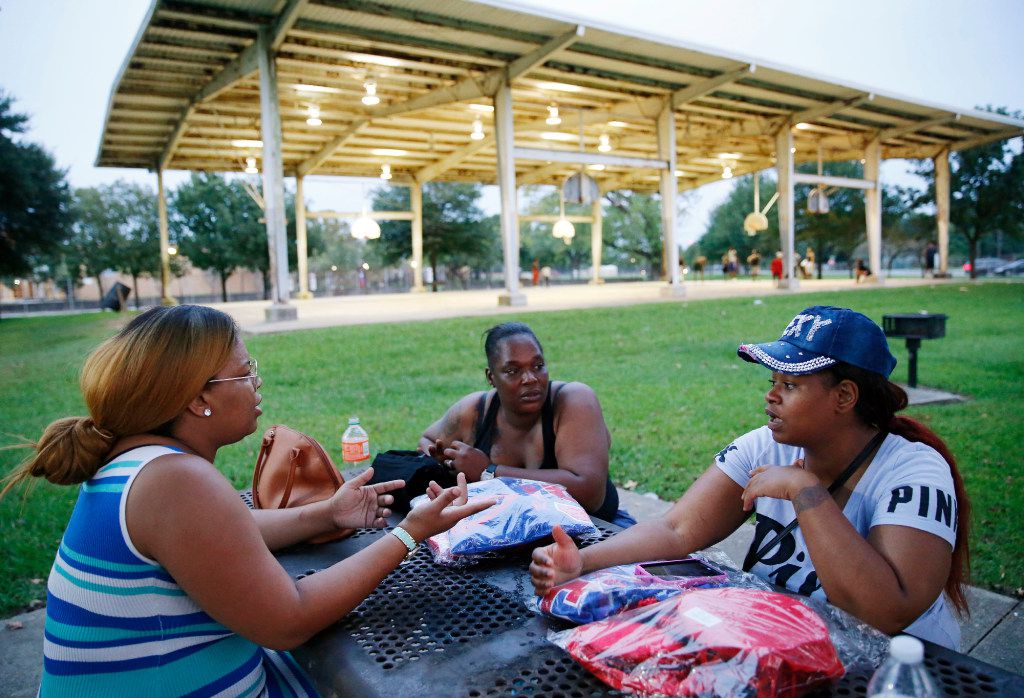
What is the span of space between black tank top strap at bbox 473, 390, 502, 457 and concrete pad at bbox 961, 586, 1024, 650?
7.31 ft

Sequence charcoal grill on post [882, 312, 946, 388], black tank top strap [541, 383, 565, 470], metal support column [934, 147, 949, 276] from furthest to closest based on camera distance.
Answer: metal support column [934, 147, 949, 276] → charcoal grill on post [882, 312, 946, 388] → black tank top strap [541, 383, 565, 470]

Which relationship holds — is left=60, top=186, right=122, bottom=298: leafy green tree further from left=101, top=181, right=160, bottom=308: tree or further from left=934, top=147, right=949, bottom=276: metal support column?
left=934, top=147, right=949, bottom=276: metal support column

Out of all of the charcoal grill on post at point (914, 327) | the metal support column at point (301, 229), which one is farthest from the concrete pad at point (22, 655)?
the metal support column at point (301, 229)

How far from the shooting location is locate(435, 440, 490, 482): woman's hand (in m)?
2.90

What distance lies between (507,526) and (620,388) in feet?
22.0

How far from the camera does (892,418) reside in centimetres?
206

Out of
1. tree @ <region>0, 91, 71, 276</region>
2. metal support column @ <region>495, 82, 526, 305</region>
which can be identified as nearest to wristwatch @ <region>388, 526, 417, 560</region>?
metal support column @ <region>495, 82, 526, 305</region>

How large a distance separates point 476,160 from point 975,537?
2590 centimetres

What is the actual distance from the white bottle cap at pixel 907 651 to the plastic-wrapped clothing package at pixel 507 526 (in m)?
1.10

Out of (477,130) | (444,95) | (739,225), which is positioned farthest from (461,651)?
(739,225)

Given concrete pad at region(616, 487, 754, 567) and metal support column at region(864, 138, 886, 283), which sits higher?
metal support column at region(864, 138, 886, 283)

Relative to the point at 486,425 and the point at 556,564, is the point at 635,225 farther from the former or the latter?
the point at 556,564

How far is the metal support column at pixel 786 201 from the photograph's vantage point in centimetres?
2227

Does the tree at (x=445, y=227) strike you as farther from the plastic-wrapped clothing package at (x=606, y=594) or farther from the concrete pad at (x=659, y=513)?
the plastic-wrapped clothing package at (x=606, y=594)
